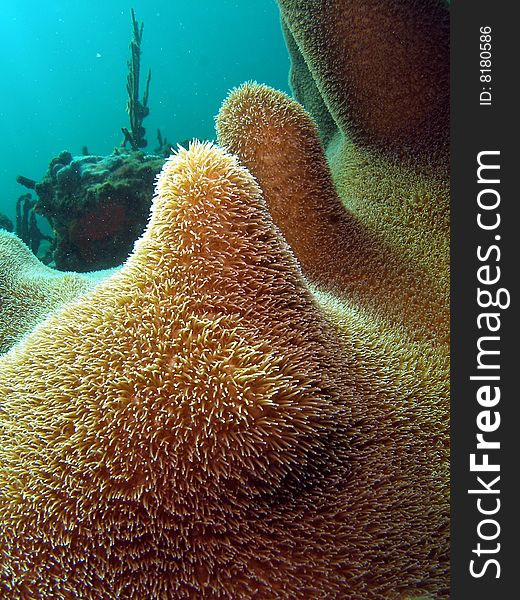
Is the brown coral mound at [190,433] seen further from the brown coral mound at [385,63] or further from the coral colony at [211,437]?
the brown coral mound at [385,63]

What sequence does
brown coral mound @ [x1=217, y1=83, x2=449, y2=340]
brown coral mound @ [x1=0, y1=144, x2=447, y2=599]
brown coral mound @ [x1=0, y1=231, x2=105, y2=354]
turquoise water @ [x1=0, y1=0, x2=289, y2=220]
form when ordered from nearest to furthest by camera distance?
brown coral mound @ [x1=0, y1=144, x2=447, y2=599]
brown coral mound @ [x1=217, y1=83, x2=449, y2=340]
brown coral mound @ [x1=0, y1=231, x2=105, y2=354]
turquoise water @ [x1=0, y1=0, x2=289, y2=220]

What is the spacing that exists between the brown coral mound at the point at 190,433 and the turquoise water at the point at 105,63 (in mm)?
52798

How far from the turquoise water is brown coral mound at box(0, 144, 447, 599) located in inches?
2079

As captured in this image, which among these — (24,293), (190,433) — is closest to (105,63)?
(24,293)

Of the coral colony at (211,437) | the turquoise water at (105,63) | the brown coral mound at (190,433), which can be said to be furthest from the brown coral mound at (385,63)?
the turquoise water at (105,63)

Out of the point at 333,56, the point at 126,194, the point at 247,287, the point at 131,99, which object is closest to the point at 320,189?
the point at 333,56

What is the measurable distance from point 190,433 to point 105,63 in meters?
71.8

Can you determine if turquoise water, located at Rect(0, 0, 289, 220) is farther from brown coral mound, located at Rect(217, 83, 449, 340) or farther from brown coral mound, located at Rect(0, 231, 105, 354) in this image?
brown coral mound, located at Rect(217, 83, 449, 340)

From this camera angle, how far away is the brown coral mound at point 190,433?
1.16m

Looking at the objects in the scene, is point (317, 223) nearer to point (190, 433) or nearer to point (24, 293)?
point (190, 433)

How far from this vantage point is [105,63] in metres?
61.2

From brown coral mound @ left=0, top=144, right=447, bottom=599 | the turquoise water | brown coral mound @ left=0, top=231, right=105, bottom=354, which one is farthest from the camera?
the turquoise water

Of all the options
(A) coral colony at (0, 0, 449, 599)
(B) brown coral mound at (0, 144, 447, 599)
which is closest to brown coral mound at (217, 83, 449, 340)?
(A) coral colony at (0, 0, 449, 599)

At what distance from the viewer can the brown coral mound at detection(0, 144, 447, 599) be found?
3.79ft
